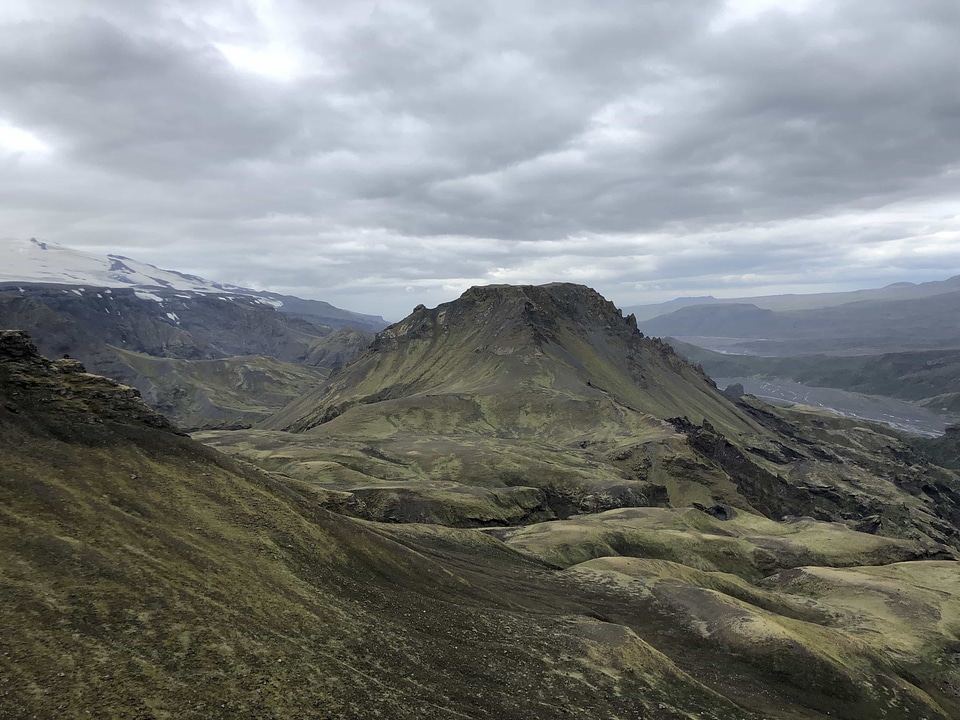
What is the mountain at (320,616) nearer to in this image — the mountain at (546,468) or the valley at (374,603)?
the valley at (374,603)

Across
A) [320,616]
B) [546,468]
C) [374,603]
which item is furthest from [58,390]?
[546,468]

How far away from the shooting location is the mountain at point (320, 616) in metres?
27.1

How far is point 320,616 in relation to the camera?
3553 centimetres


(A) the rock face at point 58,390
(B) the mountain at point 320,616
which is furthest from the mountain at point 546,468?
(A) the rock face at point 58,390

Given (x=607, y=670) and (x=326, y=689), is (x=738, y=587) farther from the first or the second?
(x=326, y=689)

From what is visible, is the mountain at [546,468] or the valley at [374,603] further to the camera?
the mountain at [546,468]

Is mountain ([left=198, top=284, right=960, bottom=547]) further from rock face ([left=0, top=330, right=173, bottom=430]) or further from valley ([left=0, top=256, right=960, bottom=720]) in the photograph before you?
rock face ([left=0, top=330, right=173, bottom=430])

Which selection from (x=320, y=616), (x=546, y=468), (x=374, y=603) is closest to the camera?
(x=320, y=616)

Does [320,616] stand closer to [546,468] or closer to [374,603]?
[374,603]

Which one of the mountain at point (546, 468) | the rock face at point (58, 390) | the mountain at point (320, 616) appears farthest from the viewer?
the mountain at point (546, 468)

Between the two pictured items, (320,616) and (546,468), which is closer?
(320,616)

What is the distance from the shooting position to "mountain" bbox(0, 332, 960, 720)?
→ 89.0 ft

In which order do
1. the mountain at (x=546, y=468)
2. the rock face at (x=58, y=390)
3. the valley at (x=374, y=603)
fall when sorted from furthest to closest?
the mountain at (x=546, y=468)
the rock face at (x=58, y=390)
the valley at (x=374, y=603)

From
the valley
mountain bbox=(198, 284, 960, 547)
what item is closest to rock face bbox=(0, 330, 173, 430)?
the valley
